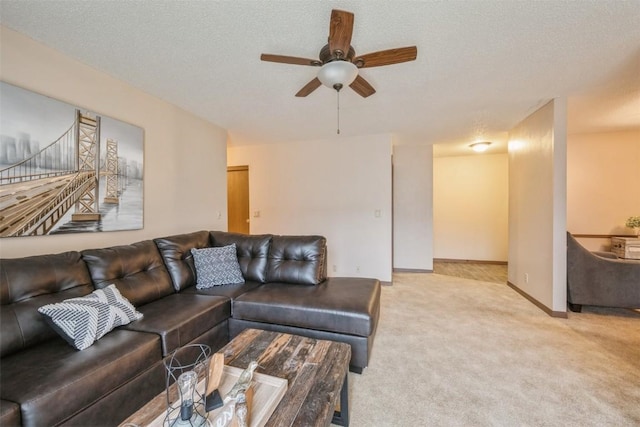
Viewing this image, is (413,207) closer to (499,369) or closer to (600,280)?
(600,280)

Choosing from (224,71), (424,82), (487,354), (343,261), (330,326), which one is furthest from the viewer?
(343,261)

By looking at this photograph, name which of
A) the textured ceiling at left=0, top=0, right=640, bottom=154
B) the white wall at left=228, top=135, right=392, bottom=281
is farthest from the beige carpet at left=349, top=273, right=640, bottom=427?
the textured ceiling at left=0, top=0, right=640, bottom=154

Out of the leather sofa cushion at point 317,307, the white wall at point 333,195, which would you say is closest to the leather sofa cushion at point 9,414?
the leather sofa cushion at point 317,307

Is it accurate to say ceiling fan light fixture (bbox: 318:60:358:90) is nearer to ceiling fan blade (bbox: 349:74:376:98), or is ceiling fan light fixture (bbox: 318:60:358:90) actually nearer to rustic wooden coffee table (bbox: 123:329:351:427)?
ceiling fan blade (bbox: 349:74:376:98)

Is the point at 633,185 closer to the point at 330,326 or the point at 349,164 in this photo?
the point at 349,164

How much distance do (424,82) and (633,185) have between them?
4464 mm

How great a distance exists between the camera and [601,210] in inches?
173

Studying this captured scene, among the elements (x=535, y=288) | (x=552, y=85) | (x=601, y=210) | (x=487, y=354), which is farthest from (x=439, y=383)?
(x=601, y=210)

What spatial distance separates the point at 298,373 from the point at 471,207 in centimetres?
591

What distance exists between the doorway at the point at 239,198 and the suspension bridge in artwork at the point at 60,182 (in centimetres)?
271

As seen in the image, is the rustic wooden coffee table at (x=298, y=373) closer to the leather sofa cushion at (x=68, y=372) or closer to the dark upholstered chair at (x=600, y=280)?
the leather sofa cushion at (x=68, y=372)

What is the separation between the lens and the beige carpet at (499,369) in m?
1.57

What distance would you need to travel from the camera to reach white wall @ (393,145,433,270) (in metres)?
5.09

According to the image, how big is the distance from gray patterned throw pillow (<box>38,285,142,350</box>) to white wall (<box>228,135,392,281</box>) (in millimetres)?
3206
